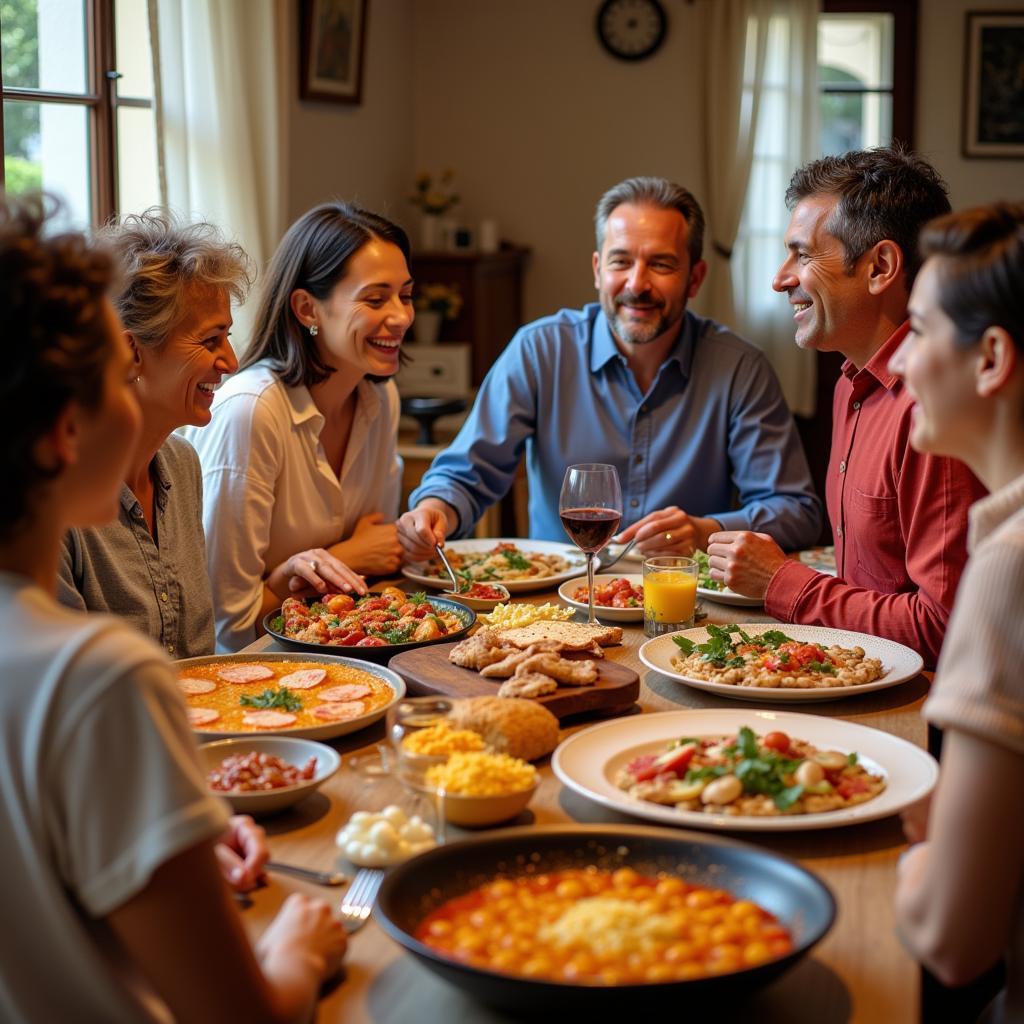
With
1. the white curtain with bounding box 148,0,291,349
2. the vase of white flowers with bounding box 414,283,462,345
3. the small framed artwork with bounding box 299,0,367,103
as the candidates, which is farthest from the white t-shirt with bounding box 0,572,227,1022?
the vase of white flowers with bounding box 414,283,462,345

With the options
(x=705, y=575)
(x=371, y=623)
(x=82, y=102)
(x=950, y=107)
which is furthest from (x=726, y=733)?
(x=950, y=107)

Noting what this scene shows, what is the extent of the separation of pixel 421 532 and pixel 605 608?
21.1 inches

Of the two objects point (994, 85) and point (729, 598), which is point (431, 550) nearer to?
point (729, 598)

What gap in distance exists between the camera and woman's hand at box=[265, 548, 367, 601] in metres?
2.46

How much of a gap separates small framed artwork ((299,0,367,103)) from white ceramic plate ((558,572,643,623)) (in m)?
3.09

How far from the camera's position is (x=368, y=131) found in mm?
5840

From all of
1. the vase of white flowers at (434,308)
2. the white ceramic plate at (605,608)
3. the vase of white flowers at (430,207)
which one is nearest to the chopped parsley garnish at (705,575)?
the white ceramic plate at (605,608)

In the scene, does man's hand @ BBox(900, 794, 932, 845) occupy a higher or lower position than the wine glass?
lower

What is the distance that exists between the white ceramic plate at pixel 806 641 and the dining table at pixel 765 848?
0.11 ft

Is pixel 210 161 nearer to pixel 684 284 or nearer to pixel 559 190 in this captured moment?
pixel 684 284

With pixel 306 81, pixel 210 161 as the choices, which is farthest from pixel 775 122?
pixel 210 161

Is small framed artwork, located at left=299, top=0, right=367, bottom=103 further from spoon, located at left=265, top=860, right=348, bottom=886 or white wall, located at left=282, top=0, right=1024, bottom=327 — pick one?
spoon, located at left=265, top=860, right=348, bottom=886

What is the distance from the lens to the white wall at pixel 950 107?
642 cm

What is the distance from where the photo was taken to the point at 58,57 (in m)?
3.70
